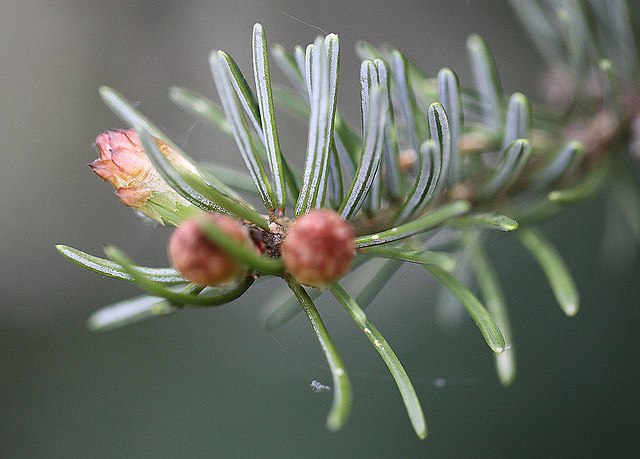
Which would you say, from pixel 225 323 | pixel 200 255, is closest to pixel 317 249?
pixel 200 255

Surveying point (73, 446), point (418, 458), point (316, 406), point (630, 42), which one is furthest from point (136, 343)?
point (630, 42)

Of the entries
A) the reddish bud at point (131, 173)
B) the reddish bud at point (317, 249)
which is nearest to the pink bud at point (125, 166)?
the reddish bud at point (131, 173)

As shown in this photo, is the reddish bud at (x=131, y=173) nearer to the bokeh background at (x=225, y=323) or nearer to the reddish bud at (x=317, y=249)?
the reddish bud at (x=317, y=249)

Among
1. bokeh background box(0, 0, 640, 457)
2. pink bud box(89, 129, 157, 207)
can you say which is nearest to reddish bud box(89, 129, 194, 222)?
pink bud box(89, 129, 157, 207)

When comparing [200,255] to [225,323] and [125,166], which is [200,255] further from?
[225,323]

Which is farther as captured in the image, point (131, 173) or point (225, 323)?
point (225, 323)
